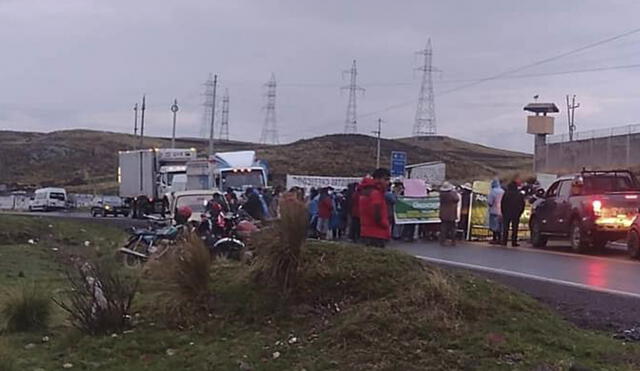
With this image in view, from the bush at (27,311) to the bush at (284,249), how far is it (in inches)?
98.8

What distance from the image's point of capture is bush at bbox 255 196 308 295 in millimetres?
10289

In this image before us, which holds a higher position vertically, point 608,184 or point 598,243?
point 608,184

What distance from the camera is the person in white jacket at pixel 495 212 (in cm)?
2624

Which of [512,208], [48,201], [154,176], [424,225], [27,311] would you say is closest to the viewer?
[27,311]

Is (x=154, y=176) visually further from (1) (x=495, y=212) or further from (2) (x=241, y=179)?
(1) (x=495, y=212)

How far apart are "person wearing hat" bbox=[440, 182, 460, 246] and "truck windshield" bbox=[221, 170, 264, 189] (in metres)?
16.1

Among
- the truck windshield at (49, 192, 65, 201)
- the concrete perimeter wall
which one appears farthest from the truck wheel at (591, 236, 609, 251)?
the truck windshield at (49, 192, 65, 201)

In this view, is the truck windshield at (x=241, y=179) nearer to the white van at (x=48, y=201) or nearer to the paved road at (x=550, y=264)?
the paved road at (x=550, y=264)

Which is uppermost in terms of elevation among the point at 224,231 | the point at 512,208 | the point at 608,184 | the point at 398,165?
the point at 398,165

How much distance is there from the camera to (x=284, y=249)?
1037 centimetres

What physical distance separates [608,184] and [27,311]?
1661 centimetres

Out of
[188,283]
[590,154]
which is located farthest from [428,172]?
[188,283]

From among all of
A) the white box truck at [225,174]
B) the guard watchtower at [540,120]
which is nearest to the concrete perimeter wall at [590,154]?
the guard watchtower at [540,120]

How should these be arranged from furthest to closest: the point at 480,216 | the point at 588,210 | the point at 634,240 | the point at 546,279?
the point at 480,216
the point at 588,210
the point at 634,240
the point at 546,279
